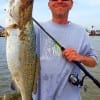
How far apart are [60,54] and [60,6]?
2.09ft

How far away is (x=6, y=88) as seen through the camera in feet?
53.3

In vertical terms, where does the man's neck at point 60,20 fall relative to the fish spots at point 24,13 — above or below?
below

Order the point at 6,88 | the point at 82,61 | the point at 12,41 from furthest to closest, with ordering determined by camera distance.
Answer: the point at 6,88
the point at 82,61
the point at 12,41

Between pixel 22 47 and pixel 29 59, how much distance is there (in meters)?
0.18

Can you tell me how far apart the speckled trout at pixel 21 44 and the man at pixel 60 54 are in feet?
1.92

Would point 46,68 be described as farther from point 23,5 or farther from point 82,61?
point 23,5

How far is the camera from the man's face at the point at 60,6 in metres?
4.53

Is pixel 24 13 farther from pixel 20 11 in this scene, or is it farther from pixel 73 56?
pixel 73 56

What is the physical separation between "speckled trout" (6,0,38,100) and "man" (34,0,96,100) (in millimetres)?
585

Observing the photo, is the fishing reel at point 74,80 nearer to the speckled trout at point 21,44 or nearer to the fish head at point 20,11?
the speckled trout at point 21,44

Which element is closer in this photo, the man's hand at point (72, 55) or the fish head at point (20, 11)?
the fish head at point (20, 11)

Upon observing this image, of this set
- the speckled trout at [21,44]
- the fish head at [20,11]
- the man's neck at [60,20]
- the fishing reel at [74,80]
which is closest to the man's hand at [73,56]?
the fishing reel at [74,80]

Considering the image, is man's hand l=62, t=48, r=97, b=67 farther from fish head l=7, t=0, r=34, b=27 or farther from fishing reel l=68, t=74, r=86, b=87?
fish head l=7, t=0, r=34, b=27

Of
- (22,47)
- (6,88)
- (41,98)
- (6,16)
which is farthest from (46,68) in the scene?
(6,88)
